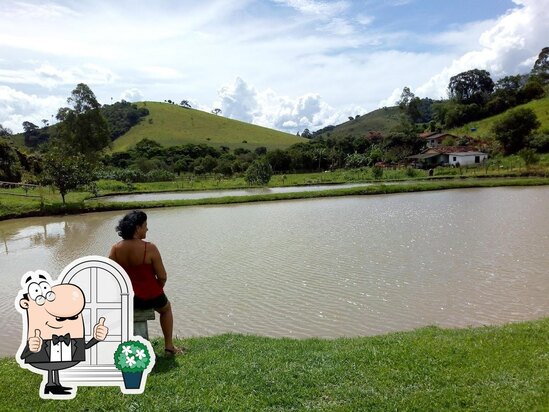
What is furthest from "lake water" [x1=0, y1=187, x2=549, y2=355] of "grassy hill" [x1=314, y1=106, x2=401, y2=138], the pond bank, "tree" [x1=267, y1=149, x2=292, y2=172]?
"grassy hill" [x1=314, y1=106, x2=401, y2=138]

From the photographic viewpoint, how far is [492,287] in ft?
33.0

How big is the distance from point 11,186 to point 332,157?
Result: 48.5 m

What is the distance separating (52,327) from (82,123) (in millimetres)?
59914

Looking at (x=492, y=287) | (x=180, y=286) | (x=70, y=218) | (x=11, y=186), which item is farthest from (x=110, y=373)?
(x=11, y=186)

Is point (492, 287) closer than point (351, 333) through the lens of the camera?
No

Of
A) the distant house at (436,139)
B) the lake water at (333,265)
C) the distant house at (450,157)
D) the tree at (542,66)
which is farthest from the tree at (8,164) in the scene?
the tree at (542,66)

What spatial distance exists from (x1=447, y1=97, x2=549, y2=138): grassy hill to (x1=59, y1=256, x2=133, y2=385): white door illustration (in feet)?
227

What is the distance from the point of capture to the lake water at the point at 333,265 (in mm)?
8781

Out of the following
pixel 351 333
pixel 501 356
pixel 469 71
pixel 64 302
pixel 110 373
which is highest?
pixel 469 71

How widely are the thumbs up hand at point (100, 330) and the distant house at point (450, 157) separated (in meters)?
65.0

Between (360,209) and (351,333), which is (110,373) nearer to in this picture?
(351,333)

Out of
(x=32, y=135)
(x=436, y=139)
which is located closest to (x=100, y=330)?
(x=436, y=139)

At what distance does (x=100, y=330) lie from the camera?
3.93m

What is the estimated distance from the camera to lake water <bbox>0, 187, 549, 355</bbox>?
346 inches
